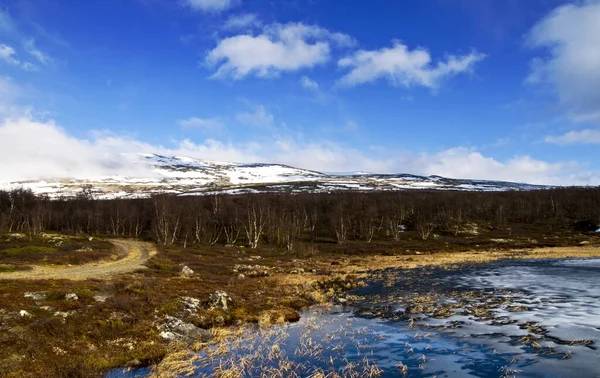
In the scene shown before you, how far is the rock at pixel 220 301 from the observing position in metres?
35.8

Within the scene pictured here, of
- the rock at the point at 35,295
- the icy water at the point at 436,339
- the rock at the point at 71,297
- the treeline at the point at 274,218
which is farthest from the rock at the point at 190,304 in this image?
the treeline at the point at 274,218

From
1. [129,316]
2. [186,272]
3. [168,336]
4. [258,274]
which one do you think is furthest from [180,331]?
[258,274]

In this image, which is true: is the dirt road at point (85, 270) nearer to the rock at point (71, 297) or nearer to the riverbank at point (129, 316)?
the riverbank at point (129, 316)

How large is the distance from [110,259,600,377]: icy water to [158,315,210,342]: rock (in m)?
2.96

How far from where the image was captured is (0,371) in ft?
62.1

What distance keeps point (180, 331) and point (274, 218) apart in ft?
318

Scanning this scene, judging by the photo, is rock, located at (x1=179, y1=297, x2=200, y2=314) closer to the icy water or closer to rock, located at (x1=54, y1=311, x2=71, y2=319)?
the icy water

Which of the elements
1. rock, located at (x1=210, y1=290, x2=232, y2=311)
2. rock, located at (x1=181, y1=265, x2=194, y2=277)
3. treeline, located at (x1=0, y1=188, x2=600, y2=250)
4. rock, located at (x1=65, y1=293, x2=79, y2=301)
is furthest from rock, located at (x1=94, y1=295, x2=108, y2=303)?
treeline, located at (x1=0, y1=188, x2=600, y2=250)

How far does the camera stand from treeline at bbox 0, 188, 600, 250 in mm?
119875

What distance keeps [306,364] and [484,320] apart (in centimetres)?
1557

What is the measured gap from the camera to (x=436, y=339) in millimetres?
25172

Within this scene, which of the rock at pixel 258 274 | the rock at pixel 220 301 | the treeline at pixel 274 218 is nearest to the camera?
the rock at pixel 220 301

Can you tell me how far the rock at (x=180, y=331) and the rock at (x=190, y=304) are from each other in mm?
3363

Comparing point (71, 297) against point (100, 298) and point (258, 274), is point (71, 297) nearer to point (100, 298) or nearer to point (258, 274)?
point (100, 298)
